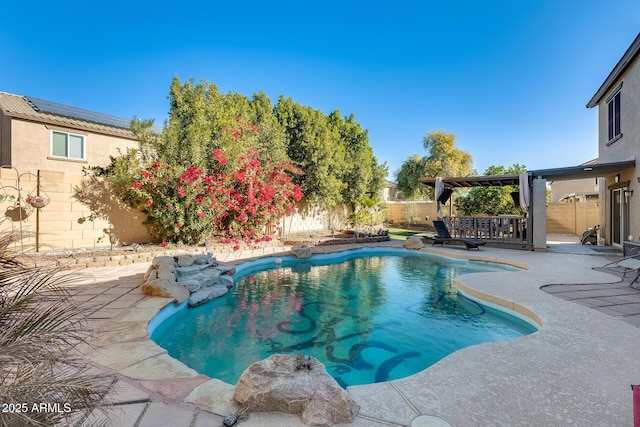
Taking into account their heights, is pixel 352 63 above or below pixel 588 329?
above

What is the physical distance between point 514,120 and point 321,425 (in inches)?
929

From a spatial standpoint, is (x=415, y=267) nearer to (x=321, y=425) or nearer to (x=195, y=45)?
(x=321, y=425)

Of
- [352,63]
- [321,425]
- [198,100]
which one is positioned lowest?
[321,425]

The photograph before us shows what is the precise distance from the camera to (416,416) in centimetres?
227

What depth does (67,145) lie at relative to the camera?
1237 centimetres

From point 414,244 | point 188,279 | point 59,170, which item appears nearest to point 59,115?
point 59,170

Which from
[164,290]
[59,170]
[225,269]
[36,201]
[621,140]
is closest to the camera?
[164,290]

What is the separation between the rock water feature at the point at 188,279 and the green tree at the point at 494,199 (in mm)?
15992

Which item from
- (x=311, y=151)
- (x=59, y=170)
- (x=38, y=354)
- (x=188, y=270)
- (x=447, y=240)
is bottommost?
(x=188, y=270)

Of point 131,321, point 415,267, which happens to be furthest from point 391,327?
point 415,267

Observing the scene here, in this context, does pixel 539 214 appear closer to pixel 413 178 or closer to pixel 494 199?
pixel 494 199

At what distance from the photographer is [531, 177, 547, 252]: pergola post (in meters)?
11.4

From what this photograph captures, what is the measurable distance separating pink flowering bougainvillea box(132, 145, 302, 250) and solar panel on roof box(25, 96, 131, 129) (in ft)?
21.9

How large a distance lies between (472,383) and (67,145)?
16.0 metres
